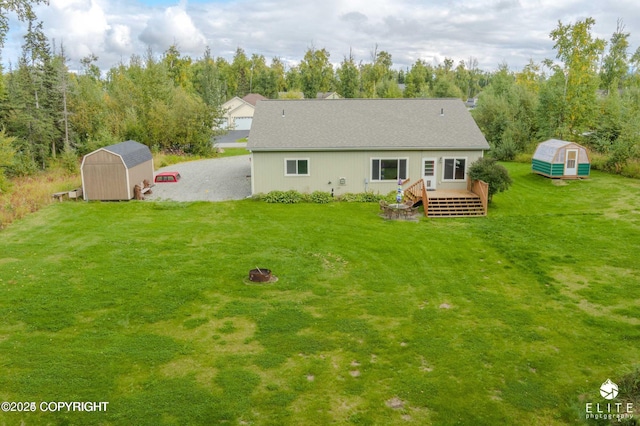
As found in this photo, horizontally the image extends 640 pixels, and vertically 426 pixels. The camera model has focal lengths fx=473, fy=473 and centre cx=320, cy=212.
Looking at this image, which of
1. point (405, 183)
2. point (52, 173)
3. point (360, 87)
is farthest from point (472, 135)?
point (360, 87)

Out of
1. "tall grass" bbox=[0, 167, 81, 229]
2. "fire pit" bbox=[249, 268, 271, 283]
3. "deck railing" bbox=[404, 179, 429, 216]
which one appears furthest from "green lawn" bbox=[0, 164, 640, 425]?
"deck railing" bbox=[404, 179, 429, 216]

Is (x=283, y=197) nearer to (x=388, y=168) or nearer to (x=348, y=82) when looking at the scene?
(x=388, y=168)

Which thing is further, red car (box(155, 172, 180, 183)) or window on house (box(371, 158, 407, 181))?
red car (box(155, 172, 180, 183))

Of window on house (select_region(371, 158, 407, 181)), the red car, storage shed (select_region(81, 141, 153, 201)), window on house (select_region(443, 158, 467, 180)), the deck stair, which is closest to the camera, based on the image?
the deck stair

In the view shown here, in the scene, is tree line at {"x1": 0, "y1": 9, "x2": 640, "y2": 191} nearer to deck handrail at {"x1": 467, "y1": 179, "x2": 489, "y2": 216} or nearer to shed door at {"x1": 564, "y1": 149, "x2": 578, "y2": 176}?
shed door at {"x1": 564, "y1": 149, "x2": 578, "y2": 176}

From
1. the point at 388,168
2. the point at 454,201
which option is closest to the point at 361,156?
the point at 388,168

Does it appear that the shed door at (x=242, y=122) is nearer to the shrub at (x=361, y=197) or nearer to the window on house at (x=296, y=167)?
the window on house at (x=296, y=167)
